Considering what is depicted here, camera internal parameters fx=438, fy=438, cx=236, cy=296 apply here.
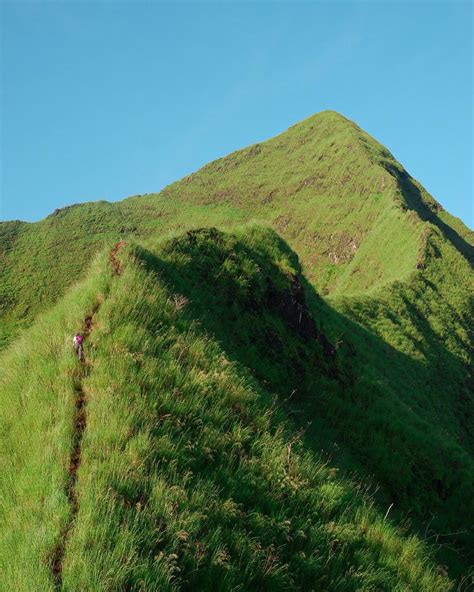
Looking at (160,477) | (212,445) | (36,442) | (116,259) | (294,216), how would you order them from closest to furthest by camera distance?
(160,477) → (36,442) → (212,445) → (116,259) → (294,216)

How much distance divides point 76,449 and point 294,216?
269 feet

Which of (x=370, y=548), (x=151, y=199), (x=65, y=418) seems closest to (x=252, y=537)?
(x=370, y=548)

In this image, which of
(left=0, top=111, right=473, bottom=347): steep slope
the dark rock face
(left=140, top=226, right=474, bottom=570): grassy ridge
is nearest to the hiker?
(left=140, top=226, right=474, bottom=570): grassy ridge

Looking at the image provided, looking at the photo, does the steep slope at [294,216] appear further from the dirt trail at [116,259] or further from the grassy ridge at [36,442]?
the grassy ridge at [36,442]

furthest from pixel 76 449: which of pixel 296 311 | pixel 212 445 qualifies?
pixel 296 311

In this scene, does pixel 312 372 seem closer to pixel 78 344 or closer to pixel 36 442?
pixel 78 344

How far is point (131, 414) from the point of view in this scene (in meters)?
5.49

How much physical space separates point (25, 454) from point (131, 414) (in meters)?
1.30

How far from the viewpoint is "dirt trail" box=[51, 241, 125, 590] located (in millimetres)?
3943

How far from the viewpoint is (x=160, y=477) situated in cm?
484

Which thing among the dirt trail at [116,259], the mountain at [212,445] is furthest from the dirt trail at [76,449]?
the dirt trail at [116,259]

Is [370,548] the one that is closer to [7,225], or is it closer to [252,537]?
[252,537]

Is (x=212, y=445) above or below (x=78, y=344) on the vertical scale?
above

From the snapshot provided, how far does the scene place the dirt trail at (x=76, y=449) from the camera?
3.94 metres
